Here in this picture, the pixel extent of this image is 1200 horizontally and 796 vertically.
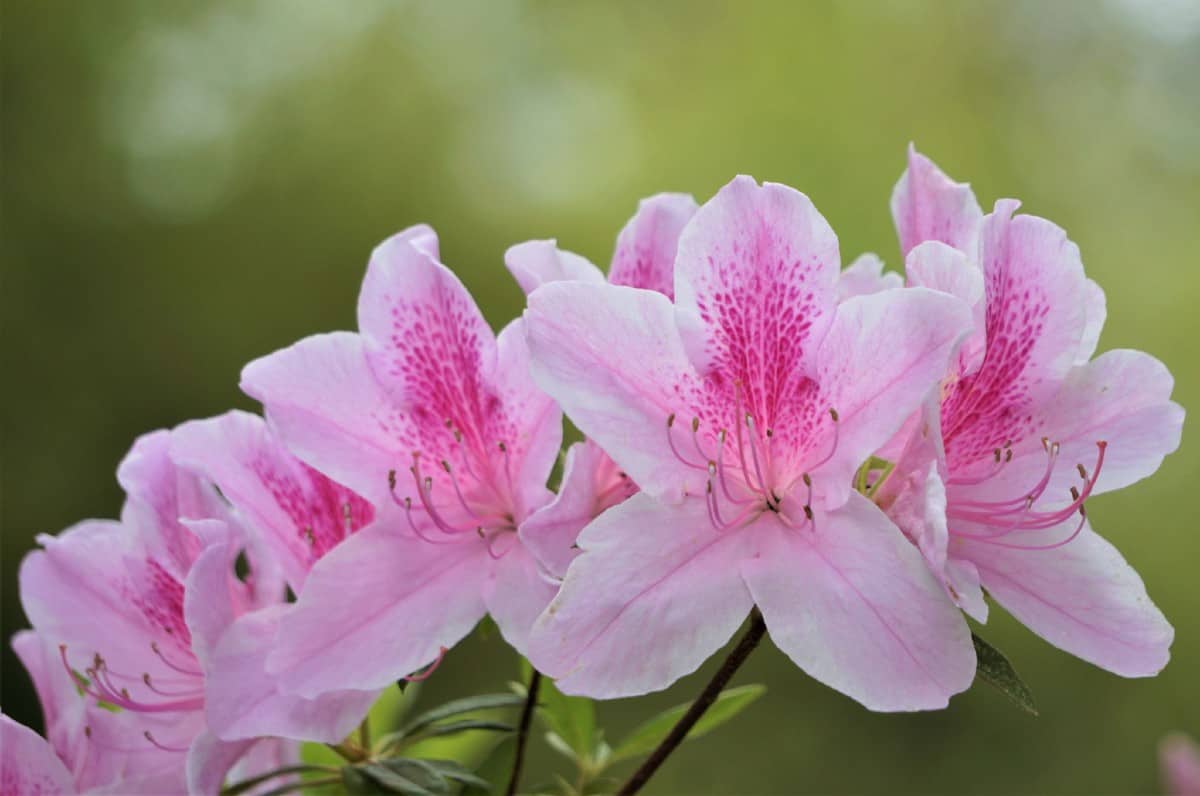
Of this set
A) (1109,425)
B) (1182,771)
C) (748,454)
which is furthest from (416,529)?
(1182,771)

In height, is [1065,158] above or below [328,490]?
below

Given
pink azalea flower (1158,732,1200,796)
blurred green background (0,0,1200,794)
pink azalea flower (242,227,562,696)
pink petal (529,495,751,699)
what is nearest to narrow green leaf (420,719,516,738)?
pink azalea flower (242,227,562,696)

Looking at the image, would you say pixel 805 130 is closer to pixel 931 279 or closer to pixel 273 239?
pixel 273 239

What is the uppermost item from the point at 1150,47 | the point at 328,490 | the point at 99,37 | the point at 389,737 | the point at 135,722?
the point at 99,37

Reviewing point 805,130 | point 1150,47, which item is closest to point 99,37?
point 805,130

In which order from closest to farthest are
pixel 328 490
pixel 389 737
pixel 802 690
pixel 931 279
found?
pixel 931 279 → pixel 328 490 → pixel 389 737 → pixel 802 690

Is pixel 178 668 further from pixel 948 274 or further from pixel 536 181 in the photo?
pixel 536 181

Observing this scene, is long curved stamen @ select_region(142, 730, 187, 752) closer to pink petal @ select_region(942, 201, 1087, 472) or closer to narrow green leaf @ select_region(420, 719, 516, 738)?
narrow green leaf @ select_region(420, 719, 516, 738)
